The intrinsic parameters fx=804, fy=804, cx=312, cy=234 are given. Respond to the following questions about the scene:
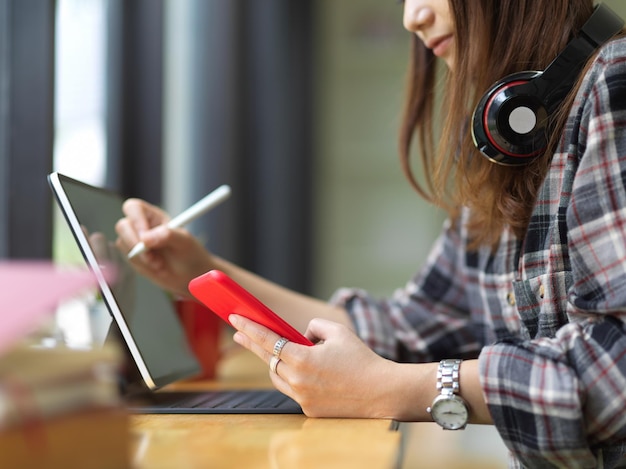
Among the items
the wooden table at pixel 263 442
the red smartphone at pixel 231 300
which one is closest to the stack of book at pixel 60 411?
the wooden table at pixel 263 442

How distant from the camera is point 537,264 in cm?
89

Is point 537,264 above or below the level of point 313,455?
above

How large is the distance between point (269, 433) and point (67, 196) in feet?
1.17

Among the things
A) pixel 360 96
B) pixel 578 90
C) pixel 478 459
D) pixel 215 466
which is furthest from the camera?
pixel 360 96

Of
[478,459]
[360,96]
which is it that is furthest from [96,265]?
[360,96]

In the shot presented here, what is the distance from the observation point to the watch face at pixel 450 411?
0.76 meters

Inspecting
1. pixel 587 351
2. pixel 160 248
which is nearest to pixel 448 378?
pixel 587 351

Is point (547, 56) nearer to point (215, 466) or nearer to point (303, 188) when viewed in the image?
point (215, 466)

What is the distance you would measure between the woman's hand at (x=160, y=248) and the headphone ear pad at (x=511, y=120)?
0.46 meters

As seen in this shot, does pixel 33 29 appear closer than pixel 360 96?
Yes

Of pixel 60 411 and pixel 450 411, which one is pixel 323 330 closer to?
pixel 450 411

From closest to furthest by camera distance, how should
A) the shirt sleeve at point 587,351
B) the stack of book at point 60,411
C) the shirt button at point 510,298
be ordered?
the stack of book at point 60,411 → the shirt sleeve at point 587,351 → the shirt button at point 510,298

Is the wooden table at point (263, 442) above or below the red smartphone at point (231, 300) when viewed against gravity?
below

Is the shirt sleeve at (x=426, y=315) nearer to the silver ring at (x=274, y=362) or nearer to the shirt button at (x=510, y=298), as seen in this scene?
the shirt button at (x=510, y=298)
